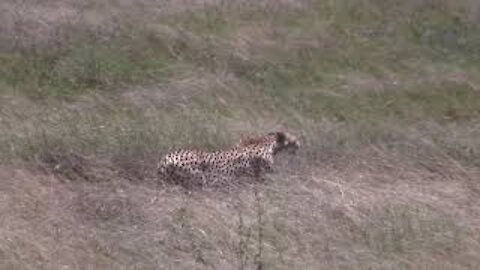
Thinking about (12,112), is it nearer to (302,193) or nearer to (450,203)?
(302,193)

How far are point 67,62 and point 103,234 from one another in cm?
558

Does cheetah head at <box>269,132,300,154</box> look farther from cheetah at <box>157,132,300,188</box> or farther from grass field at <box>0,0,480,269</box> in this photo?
grass field at <box>0,0,480,269</box>

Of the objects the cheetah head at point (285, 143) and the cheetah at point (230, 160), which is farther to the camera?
the cheetah head at point (285, 143)

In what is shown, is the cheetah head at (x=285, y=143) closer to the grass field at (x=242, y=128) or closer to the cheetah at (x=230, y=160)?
the cheetah at (x=230, y=160)

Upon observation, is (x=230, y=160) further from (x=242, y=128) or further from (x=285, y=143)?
(x=242, y=128)

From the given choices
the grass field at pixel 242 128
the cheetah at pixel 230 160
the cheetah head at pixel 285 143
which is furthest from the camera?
the cheetah head at pixel 285 143

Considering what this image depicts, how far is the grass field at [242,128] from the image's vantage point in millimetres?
9023

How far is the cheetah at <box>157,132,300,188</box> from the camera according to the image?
10.4 meters

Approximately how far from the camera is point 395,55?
15570mm

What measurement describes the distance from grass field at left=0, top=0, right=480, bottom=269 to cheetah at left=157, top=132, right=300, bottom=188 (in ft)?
0.64

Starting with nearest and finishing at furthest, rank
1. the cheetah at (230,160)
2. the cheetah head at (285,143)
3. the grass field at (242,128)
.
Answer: the grass field at (242,128)
the cheetah at (230,160)
the cheetah head at (285,143)

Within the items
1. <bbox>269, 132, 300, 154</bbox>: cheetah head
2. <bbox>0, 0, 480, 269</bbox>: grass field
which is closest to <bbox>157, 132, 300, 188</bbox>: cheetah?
<bbox>269, 132, 300, 154</bbox>: cheetah head

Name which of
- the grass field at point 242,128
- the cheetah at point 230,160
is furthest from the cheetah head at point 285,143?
the grass field at point 242,128

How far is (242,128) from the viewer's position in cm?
1219
